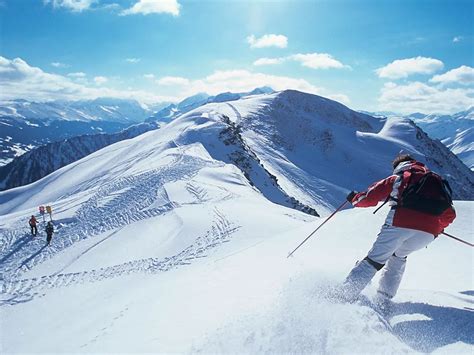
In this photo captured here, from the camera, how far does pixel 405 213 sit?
16.4 ft

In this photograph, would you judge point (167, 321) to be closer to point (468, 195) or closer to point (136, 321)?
point (136, 321)

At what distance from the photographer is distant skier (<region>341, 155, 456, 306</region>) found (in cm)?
494

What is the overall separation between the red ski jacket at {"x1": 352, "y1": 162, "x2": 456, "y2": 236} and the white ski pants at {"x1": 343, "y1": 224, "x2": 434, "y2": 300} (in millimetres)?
91

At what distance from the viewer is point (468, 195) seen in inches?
3654

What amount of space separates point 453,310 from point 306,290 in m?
2.04

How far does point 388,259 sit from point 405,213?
0.83 meters

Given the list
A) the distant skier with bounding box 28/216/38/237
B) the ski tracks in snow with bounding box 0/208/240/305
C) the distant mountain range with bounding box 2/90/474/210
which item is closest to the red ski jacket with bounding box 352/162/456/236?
the ski tracks in snow with bounding box 0/208/240/305

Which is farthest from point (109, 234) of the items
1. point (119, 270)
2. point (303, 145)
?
point (303, 145)

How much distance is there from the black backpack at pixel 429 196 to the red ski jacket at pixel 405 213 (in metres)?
0.08

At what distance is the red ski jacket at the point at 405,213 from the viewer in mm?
4977

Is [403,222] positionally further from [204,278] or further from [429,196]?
[204,278]

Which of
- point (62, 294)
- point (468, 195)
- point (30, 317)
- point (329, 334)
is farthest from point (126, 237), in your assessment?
point (468, 195)

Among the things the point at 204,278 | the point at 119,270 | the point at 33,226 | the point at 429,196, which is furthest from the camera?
the point at 33,226

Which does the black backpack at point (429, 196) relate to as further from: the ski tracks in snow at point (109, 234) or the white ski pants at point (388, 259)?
the ski tracks in snow at point (109, 234)
